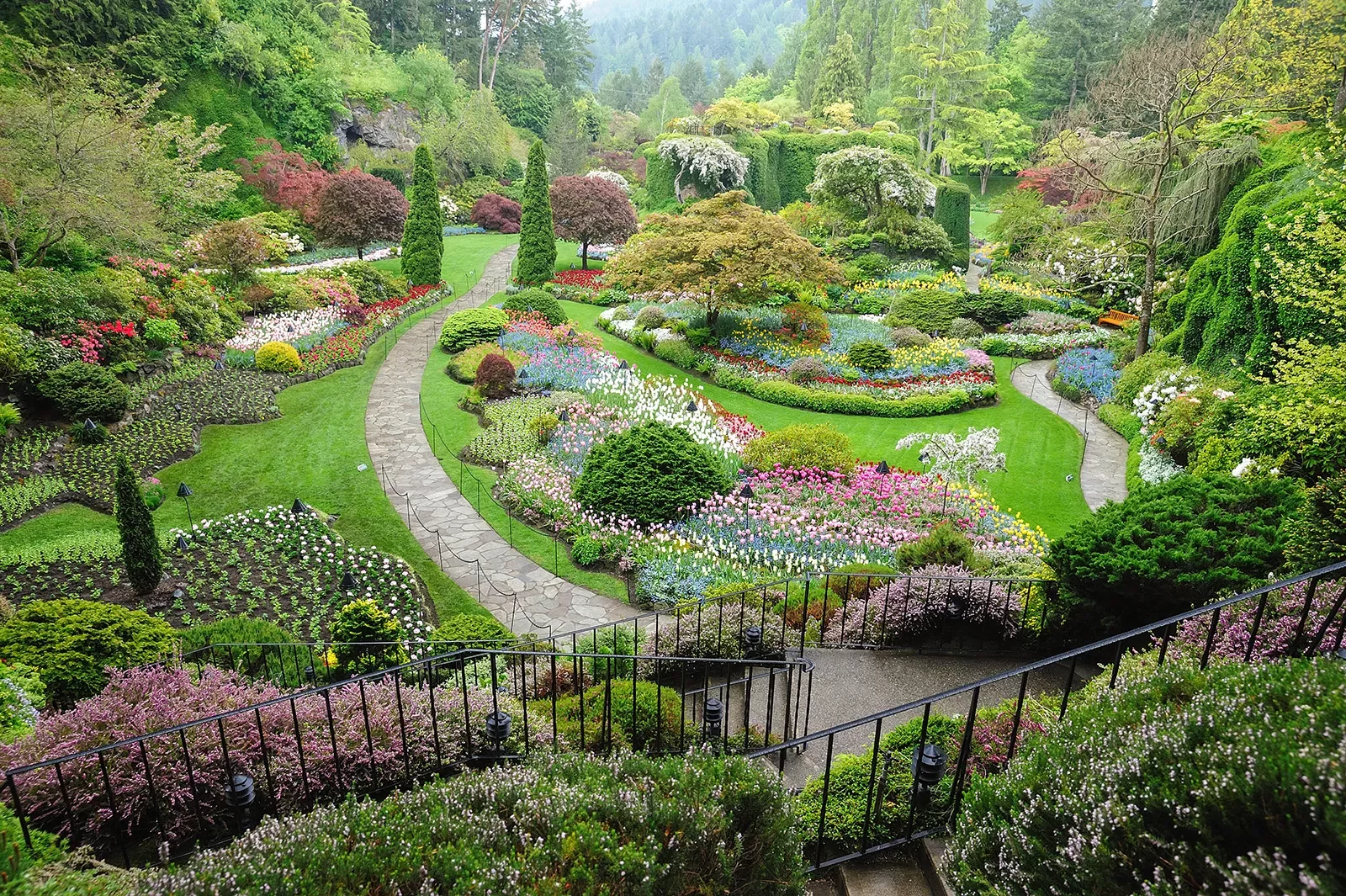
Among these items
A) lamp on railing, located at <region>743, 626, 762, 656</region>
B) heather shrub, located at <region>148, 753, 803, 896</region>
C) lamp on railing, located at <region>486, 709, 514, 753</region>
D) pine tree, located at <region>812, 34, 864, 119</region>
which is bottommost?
lamp on railing, located at <region>743, 626, 762, 656</region>

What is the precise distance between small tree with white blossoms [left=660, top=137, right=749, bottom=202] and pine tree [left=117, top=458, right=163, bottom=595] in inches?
1196

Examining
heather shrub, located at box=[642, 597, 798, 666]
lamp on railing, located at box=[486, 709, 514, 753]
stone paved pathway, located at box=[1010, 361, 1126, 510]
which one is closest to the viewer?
lamp on railing, located at box=[486, 709, 514, 753]

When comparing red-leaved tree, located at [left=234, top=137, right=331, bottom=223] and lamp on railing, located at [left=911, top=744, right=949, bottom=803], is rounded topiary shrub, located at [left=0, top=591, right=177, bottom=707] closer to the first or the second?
lamp on railing, located at [left=911, top=744, right=949, bottom=803]

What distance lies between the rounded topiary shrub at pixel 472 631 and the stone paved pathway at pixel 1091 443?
8570mm

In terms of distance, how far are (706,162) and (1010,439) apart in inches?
953

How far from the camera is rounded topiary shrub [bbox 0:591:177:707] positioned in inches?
247

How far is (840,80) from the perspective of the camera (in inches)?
1745

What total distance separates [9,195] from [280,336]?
18.4 ft

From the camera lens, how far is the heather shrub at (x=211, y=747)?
14.6ft

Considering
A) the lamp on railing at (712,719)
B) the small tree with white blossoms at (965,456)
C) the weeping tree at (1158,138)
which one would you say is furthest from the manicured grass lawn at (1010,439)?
the lamp on railing at (712,719)

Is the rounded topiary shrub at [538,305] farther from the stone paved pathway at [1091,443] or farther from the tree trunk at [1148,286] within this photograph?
the tree trunk at [1148,286]

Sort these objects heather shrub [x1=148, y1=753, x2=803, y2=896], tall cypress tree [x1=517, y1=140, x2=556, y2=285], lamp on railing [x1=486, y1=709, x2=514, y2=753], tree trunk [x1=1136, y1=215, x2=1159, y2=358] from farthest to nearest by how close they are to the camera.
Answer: tall cypress tree [x1=517, y1=140, x2=556, y2=285], tree trunk [x1=1136, y1=215, x2=1159, y2=358], lamp on railing [x1=486, y1=709, x2=514, y2=753], heather shrub [x1=148, y1=753, x2=803, y2=896]

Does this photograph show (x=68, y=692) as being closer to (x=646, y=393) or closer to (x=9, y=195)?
(x=646, y=393)

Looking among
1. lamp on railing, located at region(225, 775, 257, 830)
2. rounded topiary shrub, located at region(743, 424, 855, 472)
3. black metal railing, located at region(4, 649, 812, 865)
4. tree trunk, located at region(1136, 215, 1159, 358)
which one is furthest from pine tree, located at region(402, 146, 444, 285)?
lamp on railing, located at region(225, 775, 257, 830)
